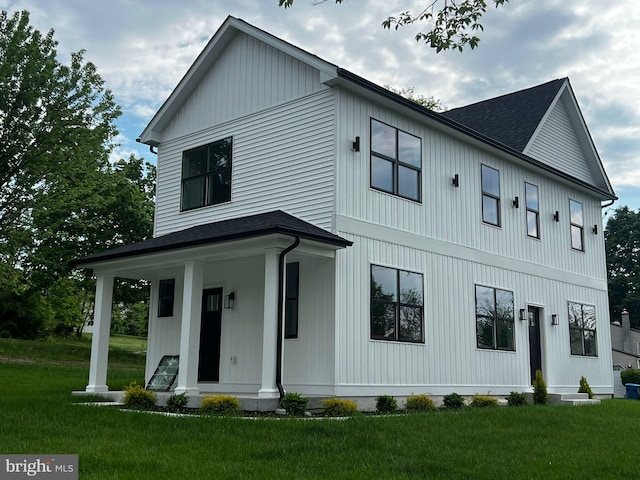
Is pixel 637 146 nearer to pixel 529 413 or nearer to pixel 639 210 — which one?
pixel 529 413

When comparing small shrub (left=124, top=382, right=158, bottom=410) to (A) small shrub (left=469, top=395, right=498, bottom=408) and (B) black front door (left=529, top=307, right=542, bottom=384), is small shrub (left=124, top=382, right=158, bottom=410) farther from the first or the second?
(B) black front door (left=529, top=307, right=542, bottom=384)

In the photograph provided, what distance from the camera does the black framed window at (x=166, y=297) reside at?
15203mm

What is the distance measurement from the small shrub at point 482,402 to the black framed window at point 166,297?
21.3 feet

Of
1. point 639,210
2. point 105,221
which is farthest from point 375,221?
point 639,210

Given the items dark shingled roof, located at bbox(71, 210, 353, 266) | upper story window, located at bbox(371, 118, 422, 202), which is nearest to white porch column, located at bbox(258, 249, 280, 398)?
dark shingled roof, located at bbox(71, 210, 353, 266)

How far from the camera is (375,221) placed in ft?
42.5

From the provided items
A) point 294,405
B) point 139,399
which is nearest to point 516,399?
point 294,405

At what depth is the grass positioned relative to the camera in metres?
6.73

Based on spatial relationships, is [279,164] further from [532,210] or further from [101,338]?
[532,210]

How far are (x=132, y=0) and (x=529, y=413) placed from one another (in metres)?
9.48

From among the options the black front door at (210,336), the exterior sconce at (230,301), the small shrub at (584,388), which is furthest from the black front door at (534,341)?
the black front door at (210,336)

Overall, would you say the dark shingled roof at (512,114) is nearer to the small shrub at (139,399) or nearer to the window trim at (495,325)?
the window trim at (495,325)

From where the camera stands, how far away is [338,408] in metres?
10.9

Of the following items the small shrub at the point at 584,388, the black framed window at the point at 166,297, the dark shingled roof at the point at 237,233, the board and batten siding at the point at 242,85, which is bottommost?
the small shrub at the point at 584,388
